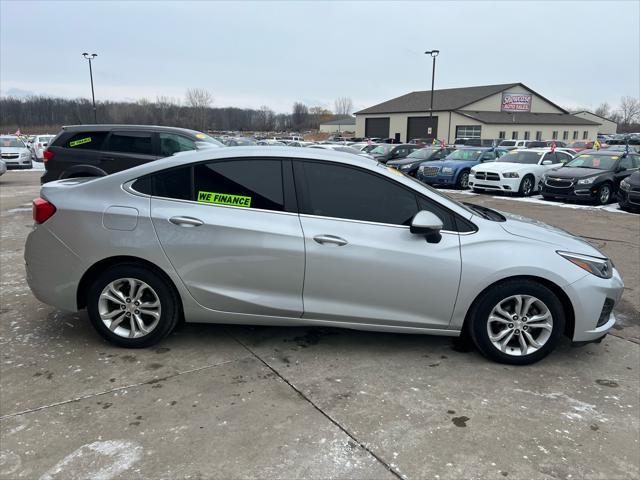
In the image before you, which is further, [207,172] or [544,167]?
[544,167]

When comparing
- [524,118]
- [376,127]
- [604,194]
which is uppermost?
[524,118]

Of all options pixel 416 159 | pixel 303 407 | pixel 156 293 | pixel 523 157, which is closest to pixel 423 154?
pixel 416 159

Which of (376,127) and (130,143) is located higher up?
(376,127)

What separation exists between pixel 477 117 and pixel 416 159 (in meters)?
40.7

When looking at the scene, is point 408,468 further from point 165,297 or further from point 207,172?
point 207,172

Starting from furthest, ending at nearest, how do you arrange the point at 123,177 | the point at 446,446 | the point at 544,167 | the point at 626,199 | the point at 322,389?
the point at 544,167, the point at 626,199, the point at 123,177, the point at 322,389, the point at 446,446

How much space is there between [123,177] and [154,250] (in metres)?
0.67

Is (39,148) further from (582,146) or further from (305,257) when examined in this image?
(582,146)

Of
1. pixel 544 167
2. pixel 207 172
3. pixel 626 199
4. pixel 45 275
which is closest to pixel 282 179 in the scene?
pixel 207 172

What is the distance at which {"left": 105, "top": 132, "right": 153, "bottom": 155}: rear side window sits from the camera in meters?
9.02

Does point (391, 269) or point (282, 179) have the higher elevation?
point (282, 179)

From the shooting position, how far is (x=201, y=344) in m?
4.07

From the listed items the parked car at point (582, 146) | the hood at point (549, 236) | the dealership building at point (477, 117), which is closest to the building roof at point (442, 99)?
the dealership building at point (477, 117)

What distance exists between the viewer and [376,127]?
225 ft
